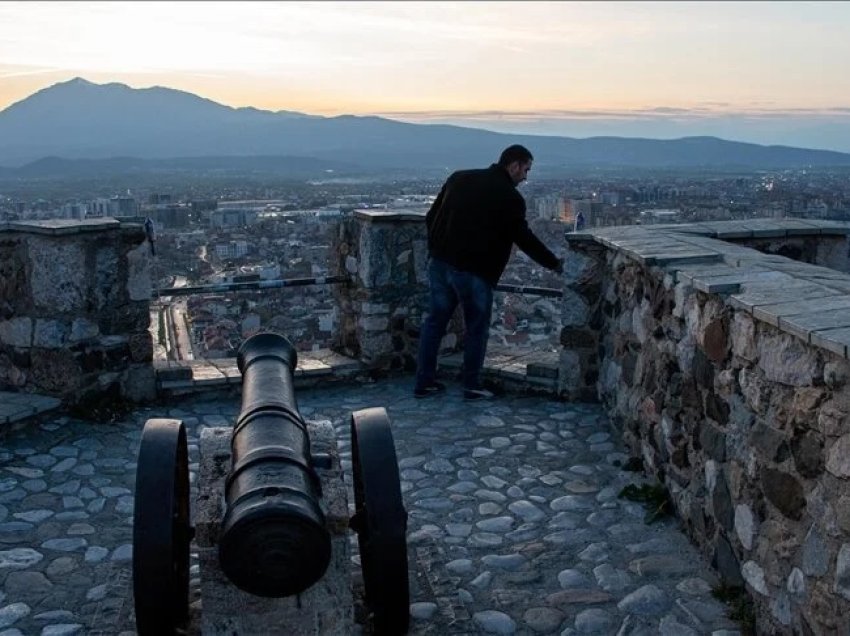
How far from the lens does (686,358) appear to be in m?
4.71

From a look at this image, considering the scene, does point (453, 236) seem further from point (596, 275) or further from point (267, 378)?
point (267, 378)

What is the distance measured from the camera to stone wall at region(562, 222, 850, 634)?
10.4ft

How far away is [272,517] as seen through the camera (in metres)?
2.81

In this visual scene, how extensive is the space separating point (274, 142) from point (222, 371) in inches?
5811

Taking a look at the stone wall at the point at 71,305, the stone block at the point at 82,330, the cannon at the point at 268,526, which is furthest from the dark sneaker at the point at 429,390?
the cannon at the point at 268,526

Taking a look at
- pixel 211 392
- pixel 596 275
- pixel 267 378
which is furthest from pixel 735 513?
pixel 211 392

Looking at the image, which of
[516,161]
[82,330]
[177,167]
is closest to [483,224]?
[516,161]

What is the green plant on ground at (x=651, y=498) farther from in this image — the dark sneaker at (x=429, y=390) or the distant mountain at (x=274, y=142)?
the distant mountain at (x=274, y=142)

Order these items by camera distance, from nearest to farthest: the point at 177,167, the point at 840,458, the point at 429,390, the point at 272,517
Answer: the point at 272,517 → the point at 840,458 → the point at 429,390 → the point at 177,167

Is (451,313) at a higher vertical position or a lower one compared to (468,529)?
higher

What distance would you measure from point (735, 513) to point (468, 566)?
1.22 metres

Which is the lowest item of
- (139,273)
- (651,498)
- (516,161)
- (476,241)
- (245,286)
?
(651,498)

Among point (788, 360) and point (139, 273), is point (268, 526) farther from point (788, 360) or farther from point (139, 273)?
point (139, 273)

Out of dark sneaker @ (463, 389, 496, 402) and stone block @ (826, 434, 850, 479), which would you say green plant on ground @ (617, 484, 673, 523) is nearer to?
stone block @ (826, 434, 850, 479)
